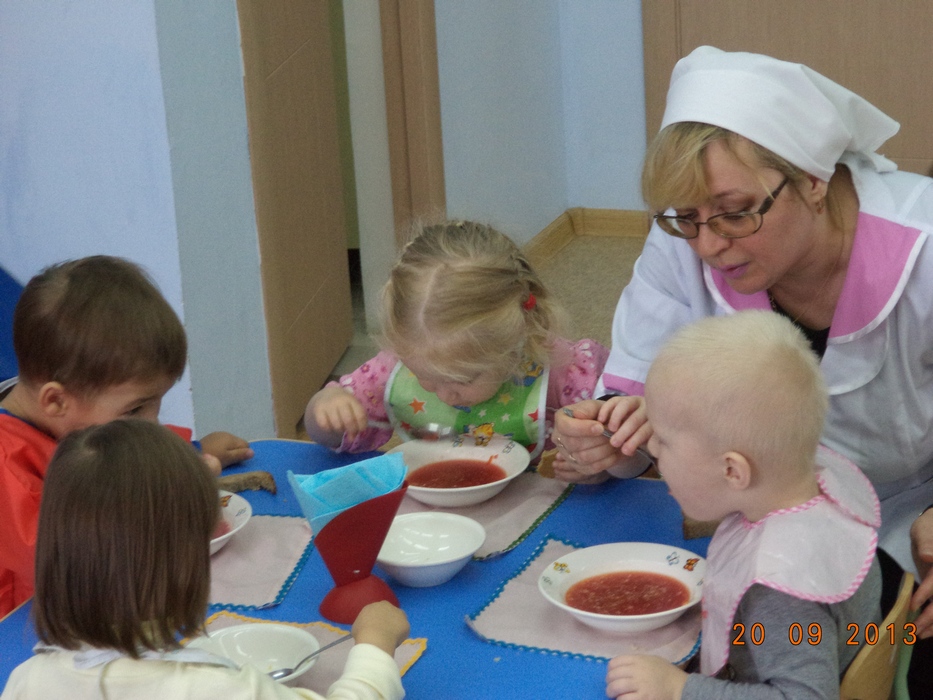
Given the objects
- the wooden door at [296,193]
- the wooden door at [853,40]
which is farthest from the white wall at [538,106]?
the wooden door at [296,193]

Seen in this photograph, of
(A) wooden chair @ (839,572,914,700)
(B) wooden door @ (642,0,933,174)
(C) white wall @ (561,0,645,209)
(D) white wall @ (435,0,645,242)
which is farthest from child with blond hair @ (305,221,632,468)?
(C) white wall @ (561,0,645,209)

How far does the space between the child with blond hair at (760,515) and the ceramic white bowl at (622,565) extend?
0.12ft

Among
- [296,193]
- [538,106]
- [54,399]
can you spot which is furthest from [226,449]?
[538,106]

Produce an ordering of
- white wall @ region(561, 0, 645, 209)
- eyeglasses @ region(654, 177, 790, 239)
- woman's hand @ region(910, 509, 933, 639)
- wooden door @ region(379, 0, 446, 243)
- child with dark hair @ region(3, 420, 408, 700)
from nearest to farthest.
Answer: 1. child with dark hair @ region(3, 420, 408, 700)
2. woman's hand @ region(910, 509, 933, 639)
3. eyeglasses @ region(654, 177, 790, 239)
4. wooden door @ region(379, 0, 446, 243)
5. white wall @ region(561, 0, 645, 209)

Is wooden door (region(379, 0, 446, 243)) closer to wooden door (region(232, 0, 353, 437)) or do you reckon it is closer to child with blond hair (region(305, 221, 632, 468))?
wooden door (region(232, 0, 353, 437))

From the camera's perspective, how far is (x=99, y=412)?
60.1 inches

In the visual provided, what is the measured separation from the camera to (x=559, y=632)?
1217 mm

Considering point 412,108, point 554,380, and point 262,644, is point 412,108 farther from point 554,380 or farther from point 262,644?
point 262,644

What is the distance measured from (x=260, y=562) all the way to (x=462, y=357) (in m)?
0.49

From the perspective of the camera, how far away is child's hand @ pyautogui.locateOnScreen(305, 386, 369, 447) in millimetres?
1766

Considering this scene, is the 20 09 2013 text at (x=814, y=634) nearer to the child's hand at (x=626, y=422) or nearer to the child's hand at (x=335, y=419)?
the child's hand at (x=626, y=422)

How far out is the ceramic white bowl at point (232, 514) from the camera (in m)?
1.41

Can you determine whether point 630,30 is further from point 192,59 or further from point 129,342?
point 129,342

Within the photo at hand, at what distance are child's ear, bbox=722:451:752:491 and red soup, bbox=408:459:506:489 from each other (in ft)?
1.43
